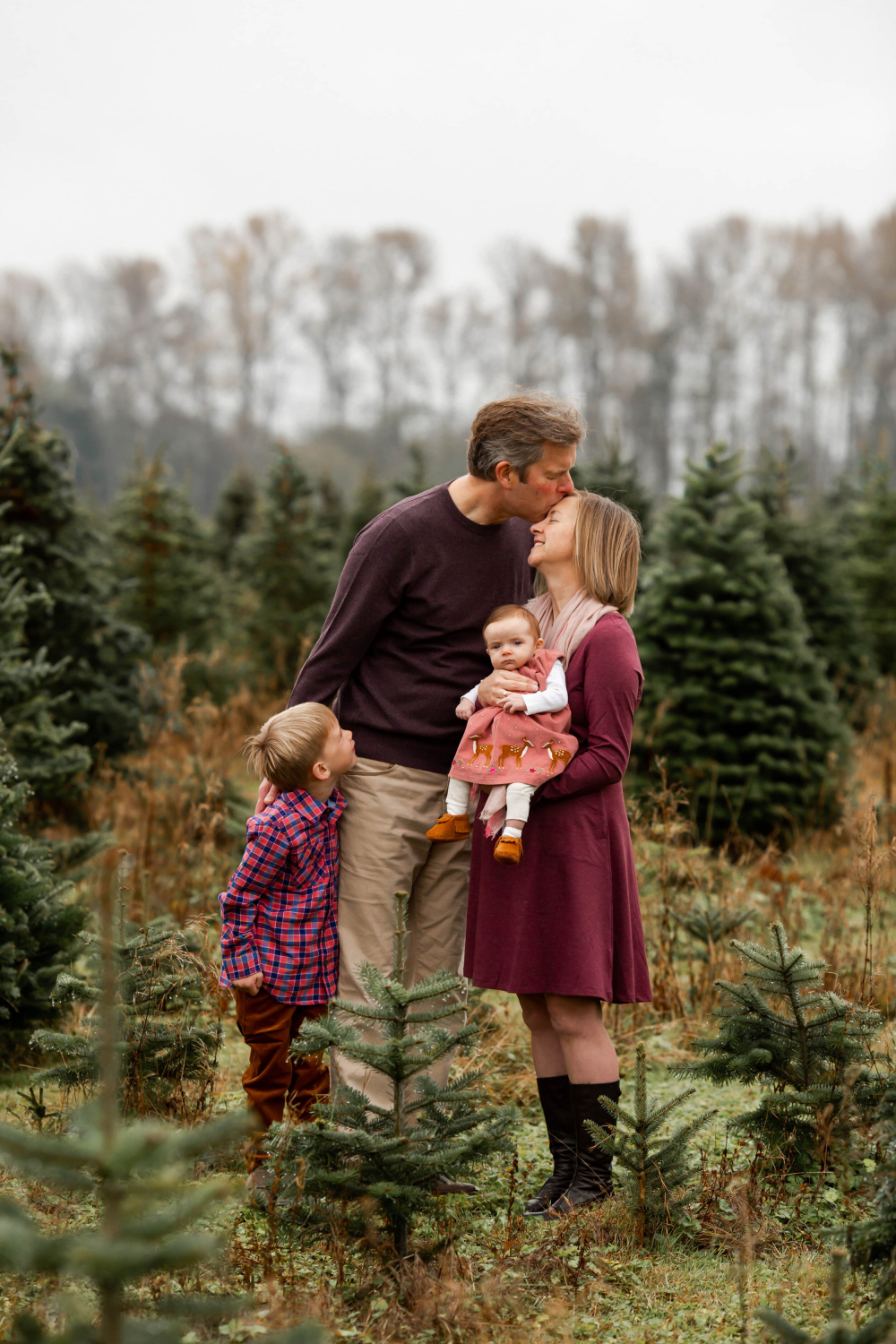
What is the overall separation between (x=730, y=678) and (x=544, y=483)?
13.0 feet

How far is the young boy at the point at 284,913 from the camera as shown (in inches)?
114

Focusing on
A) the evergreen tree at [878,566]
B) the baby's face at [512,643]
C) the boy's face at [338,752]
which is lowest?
the boy's face at [338,752]

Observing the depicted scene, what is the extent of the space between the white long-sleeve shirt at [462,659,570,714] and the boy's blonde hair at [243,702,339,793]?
60 cm

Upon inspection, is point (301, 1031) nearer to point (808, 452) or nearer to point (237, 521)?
point (237, 521)

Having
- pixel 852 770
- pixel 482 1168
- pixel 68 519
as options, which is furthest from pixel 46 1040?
pixel 852 770

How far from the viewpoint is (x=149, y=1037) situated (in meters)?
3.02

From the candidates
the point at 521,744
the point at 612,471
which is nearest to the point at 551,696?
the point at 521,744

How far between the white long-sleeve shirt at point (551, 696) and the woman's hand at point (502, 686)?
0.08ft

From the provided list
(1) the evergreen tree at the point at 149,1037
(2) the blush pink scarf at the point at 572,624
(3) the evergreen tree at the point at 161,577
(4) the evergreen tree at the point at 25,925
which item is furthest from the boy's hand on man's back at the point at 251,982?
(3) the evergreen tree at the point at 161,577

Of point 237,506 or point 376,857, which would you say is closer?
point 376,857

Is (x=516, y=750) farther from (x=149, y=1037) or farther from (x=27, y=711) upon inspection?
(x=27, y=711)

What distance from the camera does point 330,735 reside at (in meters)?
3.00

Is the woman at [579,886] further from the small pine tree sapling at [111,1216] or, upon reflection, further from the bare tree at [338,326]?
the bare tree at [338,326]

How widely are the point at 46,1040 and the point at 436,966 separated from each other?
3.59ft
